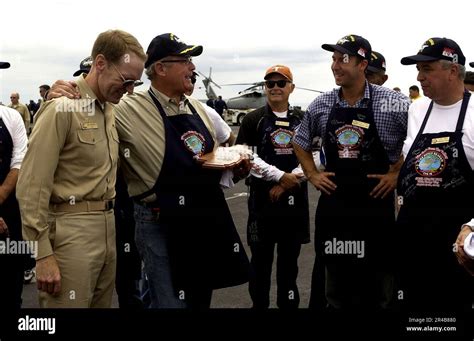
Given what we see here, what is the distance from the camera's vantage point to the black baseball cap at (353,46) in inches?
159

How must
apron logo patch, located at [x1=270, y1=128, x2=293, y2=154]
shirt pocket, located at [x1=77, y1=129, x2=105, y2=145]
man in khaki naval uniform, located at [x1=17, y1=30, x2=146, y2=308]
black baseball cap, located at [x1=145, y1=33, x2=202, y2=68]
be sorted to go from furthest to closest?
1. apron logo patch, located at [x1=270, y1=128, x2=293, y2=154]
2. black baseball cap, located at [x1=145, y1=33, x2=202, y2=68]
3. shirt pocket, located at [x1=77, y1=129, x2=105, y2=145]
4. man in khaki naval uniform, located at [x1=17, y1=30, x2=146, y2=308]

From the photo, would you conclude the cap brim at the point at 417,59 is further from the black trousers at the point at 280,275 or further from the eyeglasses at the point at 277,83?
the black trousers at the point at 280,275

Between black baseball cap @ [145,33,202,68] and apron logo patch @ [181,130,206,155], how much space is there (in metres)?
0.48

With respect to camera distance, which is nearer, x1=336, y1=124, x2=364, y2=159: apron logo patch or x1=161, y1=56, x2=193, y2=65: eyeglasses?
x1=161, y1=56, x2=193, y2=65: eyeglasses

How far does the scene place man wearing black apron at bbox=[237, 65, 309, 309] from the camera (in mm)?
4840

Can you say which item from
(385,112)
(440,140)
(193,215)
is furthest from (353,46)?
(193,215)

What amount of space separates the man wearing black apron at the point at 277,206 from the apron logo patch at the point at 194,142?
1426 mm

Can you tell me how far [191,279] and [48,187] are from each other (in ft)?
3.47

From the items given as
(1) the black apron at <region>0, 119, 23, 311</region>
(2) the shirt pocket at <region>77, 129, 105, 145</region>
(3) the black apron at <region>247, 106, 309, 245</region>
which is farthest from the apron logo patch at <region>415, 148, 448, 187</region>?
(1) the black apron at <region>0, 119, 23, 311</region>

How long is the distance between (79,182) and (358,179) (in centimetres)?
199

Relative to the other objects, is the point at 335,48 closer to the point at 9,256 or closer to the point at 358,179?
the point at 358,179

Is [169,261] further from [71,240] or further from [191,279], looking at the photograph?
[71,240]

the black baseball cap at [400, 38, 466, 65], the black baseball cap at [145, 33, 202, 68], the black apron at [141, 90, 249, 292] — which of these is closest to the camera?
the black apron at [141, 90, 249, 292]

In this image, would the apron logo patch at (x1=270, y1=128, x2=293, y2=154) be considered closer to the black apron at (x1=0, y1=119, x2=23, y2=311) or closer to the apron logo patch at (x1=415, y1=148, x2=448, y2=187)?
the apron logo patch at (x1=415, y1=148, x2=448, y2=187)
